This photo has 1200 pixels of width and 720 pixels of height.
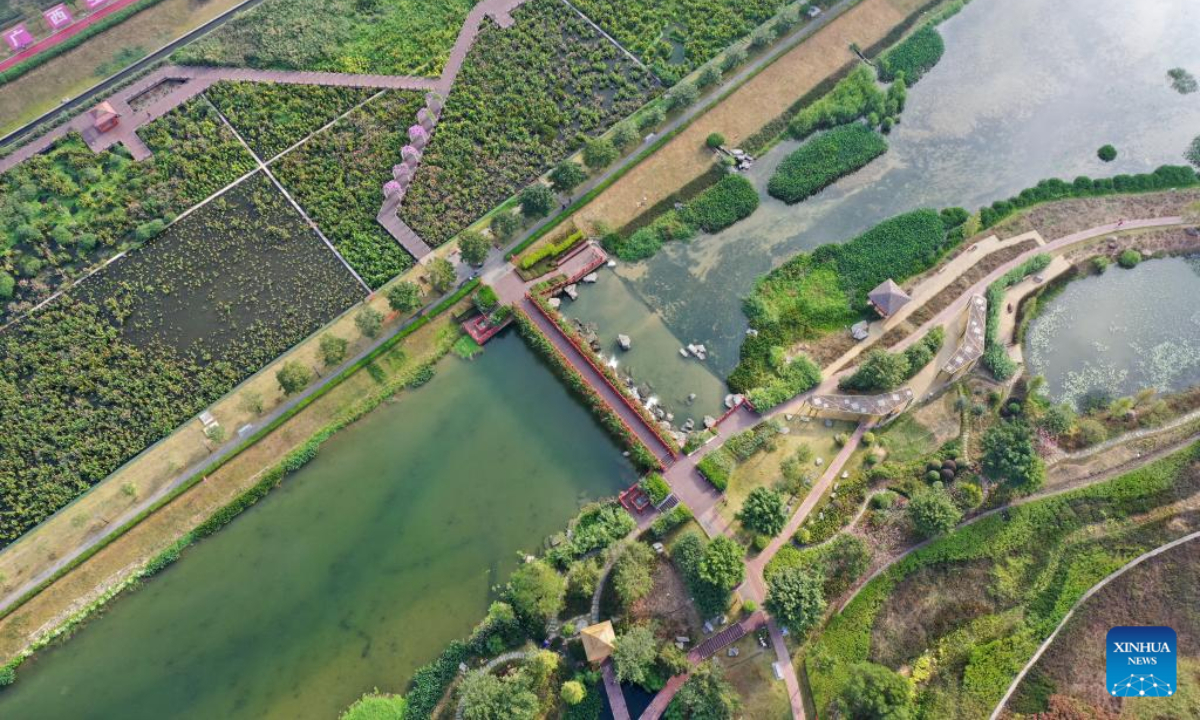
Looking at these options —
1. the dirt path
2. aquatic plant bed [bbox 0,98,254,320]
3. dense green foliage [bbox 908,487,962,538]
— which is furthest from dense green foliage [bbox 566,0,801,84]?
dense green foliage [bbox 908,487,962,538]

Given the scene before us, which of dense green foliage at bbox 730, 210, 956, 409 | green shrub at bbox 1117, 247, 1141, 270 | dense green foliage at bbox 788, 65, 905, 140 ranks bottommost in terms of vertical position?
green shrub at bbox 1117, 247, 1141, 270

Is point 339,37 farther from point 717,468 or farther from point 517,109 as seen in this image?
point 717,468

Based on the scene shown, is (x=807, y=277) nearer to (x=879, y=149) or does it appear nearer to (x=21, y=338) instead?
(x=879, y=149)

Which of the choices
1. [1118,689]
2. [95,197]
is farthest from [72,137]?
[1118,689]

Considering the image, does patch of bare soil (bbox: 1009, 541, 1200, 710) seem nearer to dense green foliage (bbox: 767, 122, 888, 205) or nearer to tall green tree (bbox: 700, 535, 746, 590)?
tall green tree (bbox: 700, 535, 746, 590)

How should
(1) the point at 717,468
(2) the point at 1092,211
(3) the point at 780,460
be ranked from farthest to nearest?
(2) the point at 1092,211 < (3) the point at 780,460 < (1) the point at 717,468

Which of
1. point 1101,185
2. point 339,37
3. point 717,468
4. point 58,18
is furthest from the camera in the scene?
point 339,37

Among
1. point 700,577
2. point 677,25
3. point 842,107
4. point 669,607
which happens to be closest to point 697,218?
point 842,107
